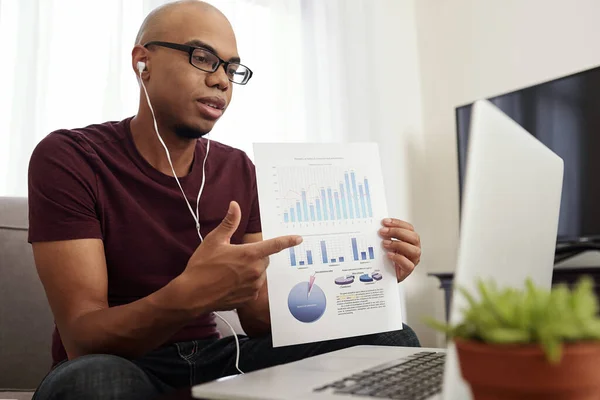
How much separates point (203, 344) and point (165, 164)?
42 centimetres

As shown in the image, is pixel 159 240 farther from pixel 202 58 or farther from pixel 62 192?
pixel 202 58

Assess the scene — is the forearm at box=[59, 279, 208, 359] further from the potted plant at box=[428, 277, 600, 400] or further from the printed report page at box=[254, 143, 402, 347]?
the potted plant at box=[428, 277, 600, 400]

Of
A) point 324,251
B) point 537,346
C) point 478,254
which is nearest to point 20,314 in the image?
point 324,251

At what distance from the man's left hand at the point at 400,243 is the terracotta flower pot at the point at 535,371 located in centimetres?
65

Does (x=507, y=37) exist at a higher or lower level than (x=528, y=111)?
higher

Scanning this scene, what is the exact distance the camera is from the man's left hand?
1076 mm

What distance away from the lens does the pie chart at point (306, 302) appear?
0.99 metres

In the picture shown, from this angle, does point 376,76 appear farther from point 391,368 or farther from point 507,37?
point 391,368

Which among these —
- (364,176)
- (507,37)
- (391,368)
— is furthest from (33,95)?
(507,37)

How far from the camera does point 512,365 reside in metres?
0.41

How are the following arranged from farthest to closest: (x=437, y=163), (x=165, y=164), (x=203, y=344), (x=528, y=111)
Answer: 1. (x=437, y=163)
2. (x=528, y=111)
3. (x=165, y=164)
4. (x=203, y=344)

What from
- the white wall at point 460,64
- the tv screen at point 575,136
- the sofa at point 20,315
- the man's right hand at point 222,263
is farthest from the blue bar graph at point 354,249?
the white wall at point 460,64

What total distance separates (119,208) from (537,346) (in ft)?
3.22

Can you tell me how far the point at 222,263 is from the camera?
3.02ft
